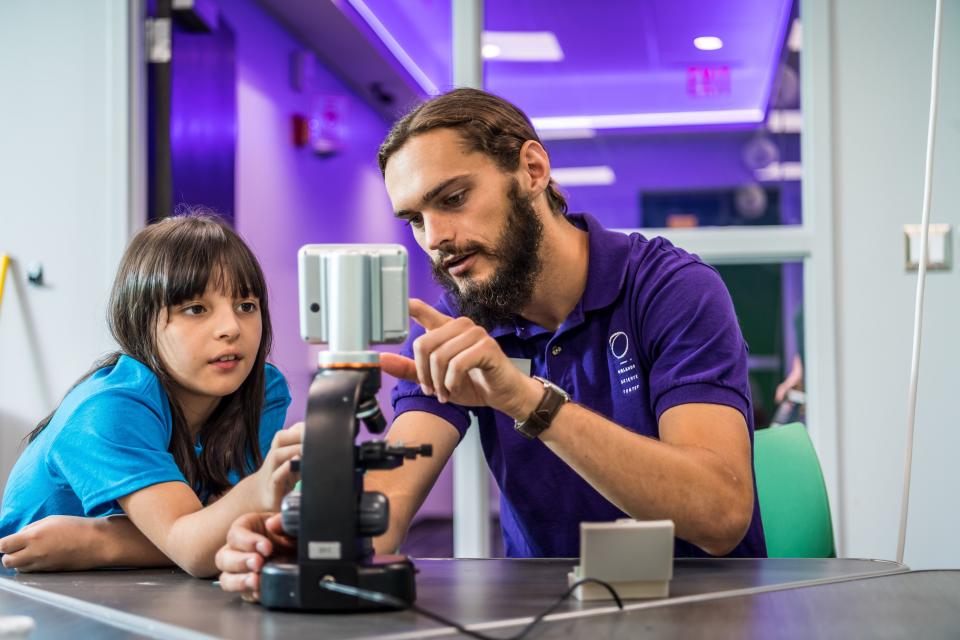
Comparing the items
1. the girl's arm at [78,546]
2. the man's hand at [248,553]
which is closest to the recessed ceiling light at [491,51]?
the girl's arm at [78,546]

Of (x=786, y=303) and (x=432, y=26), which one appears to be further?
(x=432, y=26)

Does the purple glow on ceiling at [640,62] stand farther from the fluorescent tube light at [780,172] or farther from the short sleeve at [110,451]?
the short sleeve at [110,451]

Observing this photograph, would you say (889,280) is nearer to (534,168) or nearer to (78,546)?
(534,168)

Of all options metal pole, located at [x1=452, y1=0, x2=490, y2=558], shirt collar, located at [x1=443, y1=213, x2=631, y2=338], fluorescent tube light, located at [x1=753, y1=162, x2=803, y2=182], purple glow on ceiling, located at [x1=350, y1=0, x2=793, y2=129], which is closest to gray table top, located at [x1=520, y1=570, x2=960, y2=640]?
shirt collar, located at [x1=443, y1=213, x2=631, y2=338]

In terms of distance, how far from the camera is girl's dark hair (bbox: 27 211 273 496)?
4.94ft

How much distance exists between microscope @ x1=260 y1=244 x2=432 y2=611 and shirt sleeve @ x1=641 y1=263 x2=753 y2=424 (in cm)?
61

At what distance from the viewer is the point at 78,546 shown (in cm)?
127

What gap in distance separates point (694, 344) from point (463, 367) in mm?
524

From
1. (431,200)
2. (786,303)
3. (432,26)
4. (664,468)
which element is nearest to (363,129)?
(432,26)

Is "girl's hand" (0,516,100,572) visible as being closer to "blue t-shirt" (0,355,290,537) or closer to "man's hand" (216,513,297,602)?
"blue t-shirt" (0,355,290,537)

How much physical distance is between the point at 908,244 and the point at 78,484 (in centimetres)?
217

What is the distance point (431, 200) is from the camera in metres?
1.57

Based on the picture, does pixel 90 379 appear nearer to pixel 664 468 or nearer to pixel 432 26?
pixel 664 468

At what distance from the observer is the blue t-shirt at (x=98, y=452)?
1285mm
